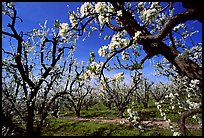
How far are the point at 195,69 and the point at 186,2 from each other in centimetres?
83

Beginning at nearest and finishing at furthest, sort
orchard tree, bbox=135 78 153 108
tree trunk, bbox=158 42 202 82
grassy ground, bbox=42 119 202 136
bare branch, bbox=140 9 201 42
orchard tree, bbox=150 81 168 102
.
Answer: bare branch, bbox=140 9 201 42 → tree trunk, bbox=158 42 202 82 → grassy ground, bbox=42 119 202 136 → orchard tree, bbox=135 78 153 108 → orchard tree, bbox=150 81 168 102

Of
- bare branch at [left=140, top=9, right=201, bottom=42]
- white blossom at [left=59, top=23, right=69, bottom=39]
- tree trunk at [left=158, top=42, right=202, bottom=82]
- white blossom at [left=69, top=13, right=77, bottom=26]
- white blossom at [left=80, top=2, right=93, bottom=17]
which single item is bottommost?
tree trunk at [left=158, top=42, right=202, bottom=82]

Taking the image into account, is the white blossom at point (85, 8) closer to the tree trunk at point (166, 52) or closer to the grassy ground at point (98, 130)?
the tree trunk at point (166, 52)

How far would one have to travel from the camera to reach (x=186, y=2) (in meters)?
2.72

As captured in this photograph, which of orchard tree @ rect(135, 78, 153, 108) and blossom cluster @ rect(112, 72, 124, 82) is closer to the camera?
blossom cluster @ rect(112, 72, 124, 82)

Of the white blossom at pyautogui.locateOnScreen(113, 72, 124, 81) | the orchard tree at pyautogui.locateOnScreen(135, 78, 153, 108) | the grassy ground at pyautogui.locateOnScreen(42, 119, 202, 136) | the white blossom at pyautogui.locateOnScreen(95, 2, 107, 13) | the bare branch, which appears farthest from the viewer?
the orchard tree at pyautogui.locateOnScreen(135, 78, 153, 108)

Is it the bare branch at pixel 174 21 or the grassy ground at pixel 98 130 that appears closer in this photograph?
the bare branch at pixel 174 21

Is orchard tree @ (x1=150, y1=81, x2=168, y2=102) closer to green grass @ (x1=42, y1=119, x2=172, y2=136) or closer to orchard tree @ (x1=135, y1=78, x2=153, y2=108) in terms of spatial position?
orchard tree @ (x1=135, y1=78, x2=153, y2=108)

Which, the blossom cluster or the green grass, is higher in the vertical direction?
the blossom cluster

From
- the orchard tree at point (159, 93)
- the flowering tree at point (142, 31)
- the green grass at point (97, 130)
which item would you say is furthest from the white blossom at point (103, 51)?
the orchard tree at point (159, 93)

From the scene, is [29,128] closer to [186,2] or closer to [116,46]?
[116,46]

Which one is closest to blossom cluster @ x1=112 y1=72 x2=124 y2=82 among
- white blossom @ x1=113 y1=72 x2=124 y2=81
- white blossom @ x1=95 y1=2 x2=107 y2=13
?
white blossom @ x1=113 y1=72 x2=124 y2=81

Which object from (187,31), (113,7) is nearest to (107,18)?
(113,7)

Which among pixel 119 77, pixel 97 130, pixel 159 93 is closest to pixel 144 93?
pixel 159 93
